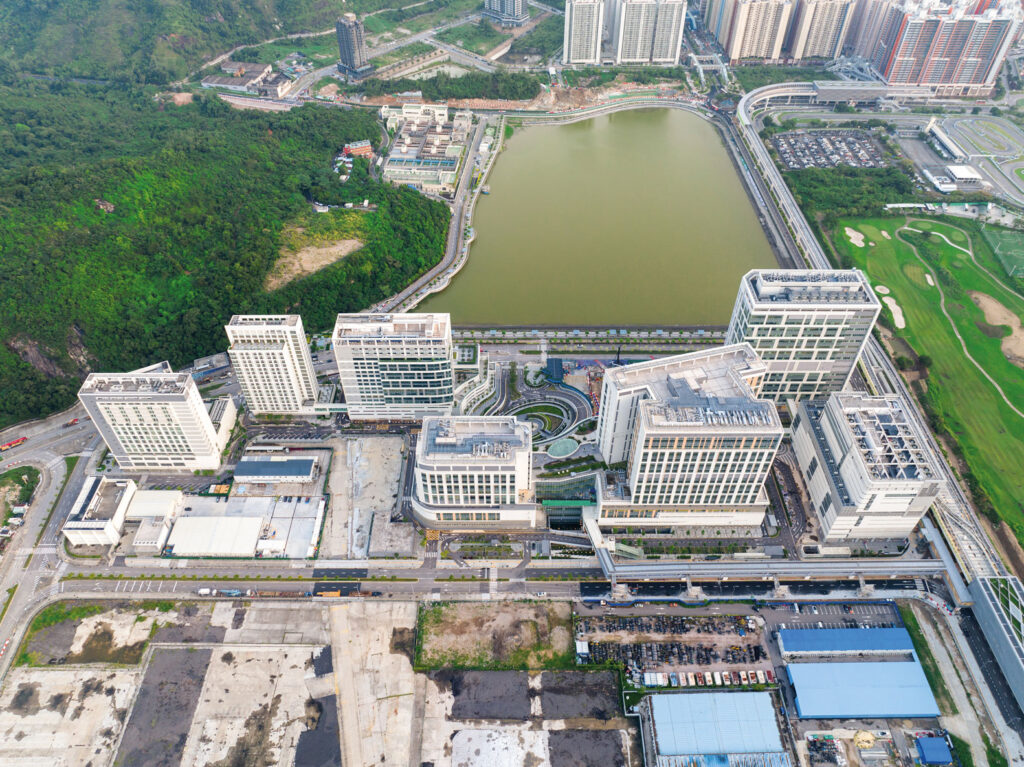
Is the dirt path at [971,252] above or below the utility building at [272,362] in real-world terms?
above

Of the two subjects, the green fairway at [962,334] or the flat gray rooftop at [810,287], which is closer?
the flat gray rooftop at [810,287]

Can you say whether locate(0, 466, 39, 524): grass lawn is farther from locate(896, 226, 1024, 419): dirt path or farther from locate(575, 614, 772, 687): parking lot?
locate(896, 226, 1024, 419): dirt path

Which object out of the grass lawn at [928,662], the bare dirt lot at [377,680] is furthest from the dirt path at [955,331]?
the bare dirt lot at [377,680]


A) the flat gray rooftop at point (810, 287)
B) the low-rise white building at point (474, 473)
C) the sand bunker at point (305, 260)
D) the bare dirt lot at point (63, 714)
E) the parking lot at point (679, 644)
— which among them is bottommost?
the bare dirt lot at point (63, 714)

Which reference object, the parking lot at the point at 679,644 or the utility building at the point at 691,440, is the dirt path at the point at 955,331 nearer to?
the utility building at the point at 691,440

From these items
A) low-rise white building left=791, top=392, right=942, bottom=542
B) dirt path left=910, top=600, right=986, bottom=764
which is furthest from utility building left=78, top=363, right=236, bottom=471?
dirt path left=910, top=600, right=986, bottom=764

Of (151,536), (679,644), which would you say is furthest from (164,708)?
(679,644)

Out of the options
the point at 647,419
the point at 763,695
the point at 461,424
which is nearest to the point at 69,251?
the point at 461,424
